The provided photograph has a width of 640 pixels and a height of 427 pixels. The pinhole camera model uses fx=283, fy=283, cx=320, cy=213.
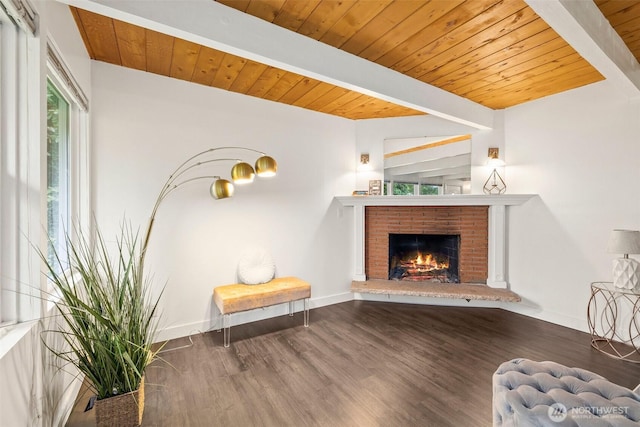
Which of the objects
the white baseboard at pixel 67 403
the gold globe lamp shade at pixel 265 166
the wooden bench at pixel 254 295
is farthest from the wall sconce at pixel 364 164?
the white baseboard at pixel 67 403

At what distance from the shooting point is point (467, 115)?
11.0 feet

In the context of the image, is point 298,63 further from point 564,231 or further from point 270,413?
point 564,231

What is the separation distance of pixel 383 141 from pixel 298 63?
2.13 metres

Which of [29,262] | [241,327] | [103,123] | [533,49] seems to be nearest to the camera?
[29,262]

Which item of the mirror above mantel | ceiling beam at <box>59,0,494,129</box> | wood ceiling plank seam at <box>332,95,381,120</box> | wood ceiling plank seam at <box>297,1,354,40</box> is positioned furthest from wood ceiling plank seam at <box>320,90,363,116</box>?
wood ceiling plank seam at <box>297,1,354,40</box>

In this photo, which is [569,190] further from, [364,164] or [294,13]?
[294,13]

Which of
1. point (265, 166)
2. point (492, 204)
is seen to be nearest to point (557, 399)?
point (265, 166)

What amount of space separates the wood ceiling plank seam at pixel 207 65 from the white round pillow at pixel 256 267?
1832mm

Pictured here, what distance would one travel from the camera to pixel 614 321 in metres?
2.78

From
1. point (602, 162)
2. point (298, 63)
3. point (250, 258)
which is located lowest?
point (250, 258)

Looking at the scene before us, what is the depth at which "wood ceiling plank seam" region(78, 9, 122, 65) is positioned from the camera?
190 centimetres

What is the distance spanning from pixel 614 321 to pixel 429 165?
7.99 ft

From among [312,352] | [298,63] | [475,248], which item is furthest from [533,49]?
[312,352]

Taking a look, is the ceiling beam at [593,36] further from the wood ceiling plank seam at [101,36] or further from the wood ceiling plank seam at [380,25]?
the wood ceiling plank seam at [101,36]
